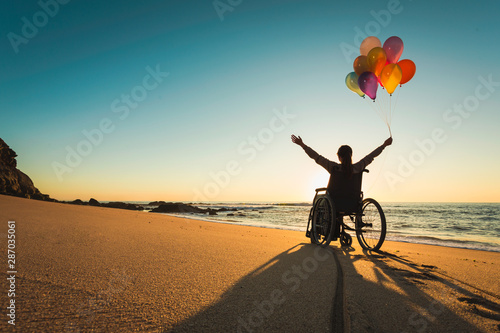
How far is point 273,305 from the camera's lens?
1754mm

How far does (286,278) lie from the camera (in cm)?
240

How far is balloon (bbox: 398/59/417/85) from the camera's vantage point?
632 centimetres

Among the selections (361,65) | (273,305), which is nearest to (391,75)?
(361,65)

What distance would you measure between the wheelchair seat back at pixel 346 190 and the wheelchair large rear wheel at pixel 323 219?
21cm

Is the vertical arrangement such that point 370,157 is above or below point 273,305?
above

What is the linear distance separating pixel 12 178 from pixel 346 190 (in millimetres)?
26255

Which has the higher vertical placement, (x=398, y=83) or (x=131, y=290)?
(x=398, y=83)

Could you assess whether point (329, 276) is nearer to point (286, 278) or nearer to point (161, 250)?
point (286, 278)

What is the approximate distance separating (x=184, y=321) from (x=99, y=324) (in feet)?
1.48

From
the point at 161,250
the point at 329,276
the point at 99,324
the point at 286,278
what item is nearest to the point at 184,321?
the point at 99,324

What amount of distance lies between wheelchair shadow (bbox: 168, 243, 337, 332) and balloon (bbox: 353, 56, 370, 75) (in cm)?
548

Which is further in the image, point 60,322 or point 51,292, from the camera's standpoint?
point 51,292

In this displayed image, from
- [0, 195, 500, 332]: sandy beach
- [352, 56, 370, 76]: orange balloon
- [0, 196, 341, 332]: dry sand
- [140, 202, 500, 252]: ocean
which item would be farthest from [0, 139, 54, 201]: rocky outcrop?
[352, 56, 370, 76]: orange balloon

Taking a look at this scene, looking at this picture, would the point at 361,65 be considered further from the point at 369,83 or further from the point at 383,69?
the point at 369,83
